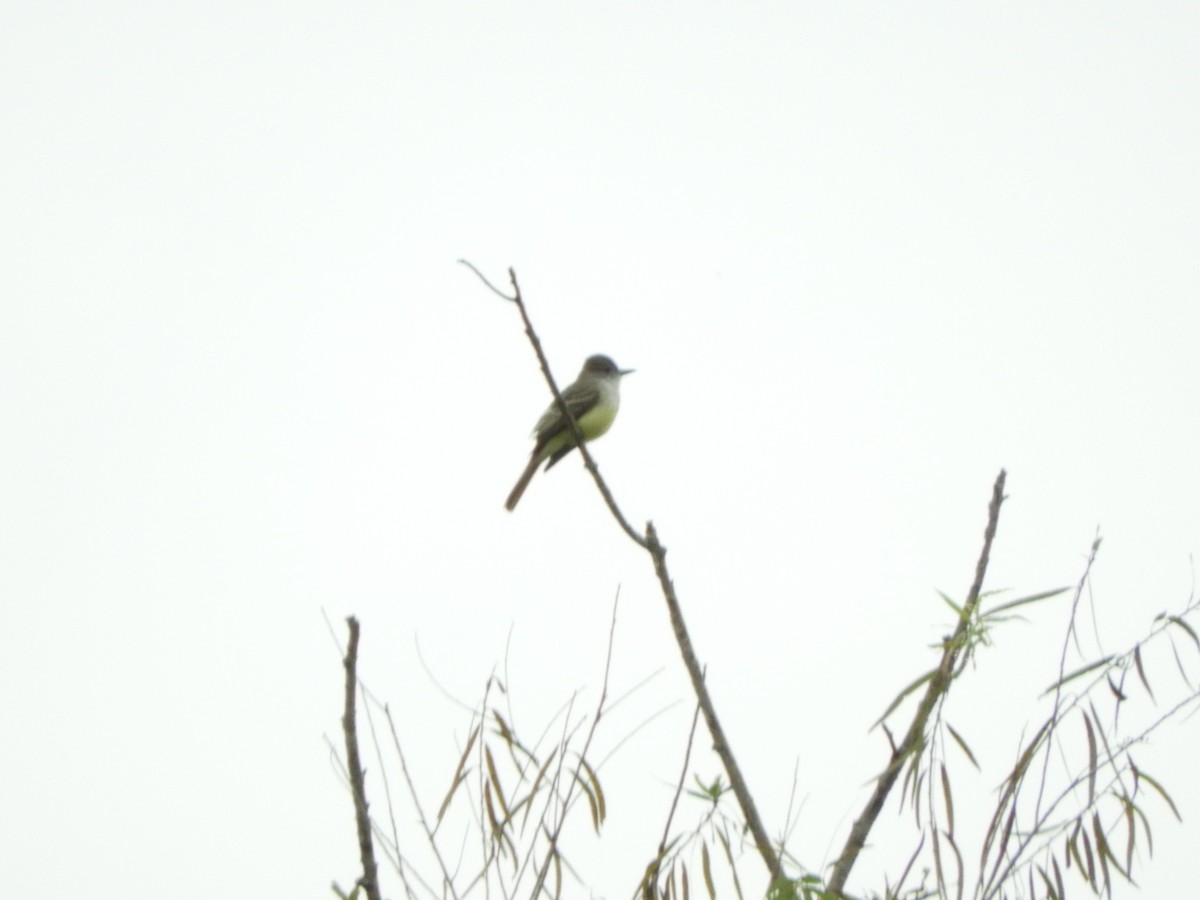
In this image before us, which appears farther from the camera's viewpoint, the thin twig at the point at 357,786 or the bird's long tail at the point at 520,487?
the bird's long tail at the point at 520,487

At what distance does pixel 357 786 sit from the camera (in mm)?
2256

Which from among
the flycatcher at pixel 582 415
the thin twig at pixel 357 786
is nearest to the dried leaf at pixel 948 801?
the thin twig at pixel 357 786

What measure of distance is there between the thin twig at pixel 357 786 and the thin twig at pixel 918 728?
94 cm

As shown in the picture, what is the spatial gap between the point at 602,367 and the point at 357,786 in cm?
883

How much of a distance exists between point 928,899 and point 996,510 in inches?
35.4

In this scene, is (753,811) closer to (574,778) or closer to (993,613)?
(574,778)

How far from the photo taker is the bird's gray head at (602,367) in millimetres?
10914

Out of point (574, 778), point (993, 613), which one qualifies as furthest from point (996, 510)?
point (574, 778)

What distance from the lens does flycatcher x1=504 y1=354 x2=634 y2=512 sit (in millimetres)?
9805

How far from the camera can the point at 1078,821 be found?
290 centimetres

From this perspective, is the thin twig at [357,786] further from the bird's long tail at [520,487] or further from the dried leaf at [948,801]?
the bird's long tail at [520,487]

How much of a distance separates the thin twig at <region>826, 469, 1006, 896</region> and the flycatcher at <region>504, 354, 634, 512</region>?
20.6 feet

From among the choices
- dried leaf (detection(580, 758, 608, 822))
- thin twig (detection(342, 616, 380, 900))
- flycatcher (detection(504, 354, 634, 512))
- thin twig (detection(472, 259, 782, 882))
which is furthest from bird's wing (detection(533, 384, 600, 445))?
thin twig (detection(342, 616, 380, 900))

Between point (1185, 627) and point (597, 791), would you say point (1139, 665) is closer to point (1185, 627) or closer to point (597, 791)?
point (1185, 627)
